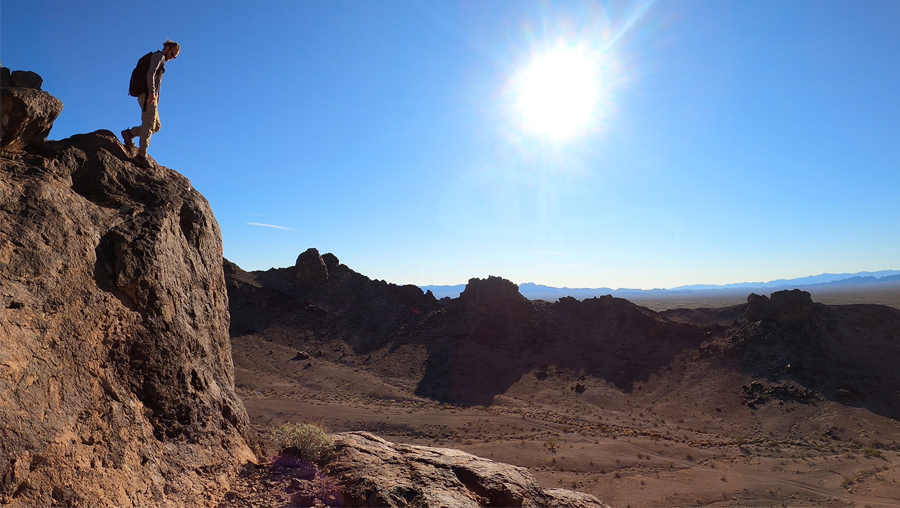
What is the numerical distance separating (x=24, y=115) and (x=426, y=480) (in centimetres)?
727

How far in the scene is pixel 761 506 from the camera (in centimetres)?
1587

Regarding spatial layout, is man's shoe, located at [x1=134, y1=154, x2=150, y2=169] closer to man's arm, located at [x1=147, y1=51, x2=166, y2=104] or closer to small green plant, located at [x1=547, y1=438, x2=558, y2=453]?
man's arm, located at [x1=147, y1=51, x2=166, y2=104]

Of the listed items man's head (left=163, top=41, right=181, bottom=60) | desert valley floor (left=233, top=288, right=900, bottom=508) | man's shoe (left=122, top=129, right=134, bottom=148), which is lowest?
desert valley floor (left=233, top=288, right=900, bottom=508)

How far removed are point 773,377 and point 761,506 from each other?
2021cm

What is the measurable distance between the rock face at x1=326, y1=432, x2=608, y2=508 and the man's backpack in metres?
6.70

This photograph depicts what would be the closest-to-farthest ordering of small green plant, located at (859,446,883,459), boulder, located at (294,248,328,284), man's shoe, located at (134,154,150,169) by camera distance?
man's shoe, located at (134,154,150,169)
small green plant, located at (859,446,883,459)
boulder, located at (294,248,328,284)

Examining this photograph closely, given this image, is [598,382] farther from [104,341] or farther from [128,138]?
[104,341]

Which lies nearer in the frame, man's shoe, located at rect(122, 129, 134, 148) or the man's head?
the man's head

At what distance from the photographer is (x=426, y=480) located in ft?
21.0

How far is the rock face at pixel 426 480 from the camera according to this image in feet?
19.2

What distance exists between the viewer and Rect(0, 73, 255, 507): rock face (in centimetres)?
408

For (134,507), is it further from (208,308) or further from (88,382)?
(208,308)

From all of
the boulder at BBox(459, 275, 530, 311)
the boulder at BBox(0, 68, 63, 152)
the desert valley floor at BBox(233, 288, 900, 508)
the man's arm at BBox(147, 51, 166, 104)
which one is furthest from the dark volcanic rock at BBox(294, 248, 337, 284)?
the boulder at BBox(0, 68, 63, 152)

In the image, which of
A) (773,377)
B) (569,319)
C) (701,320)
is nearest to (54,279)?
(773,377)
